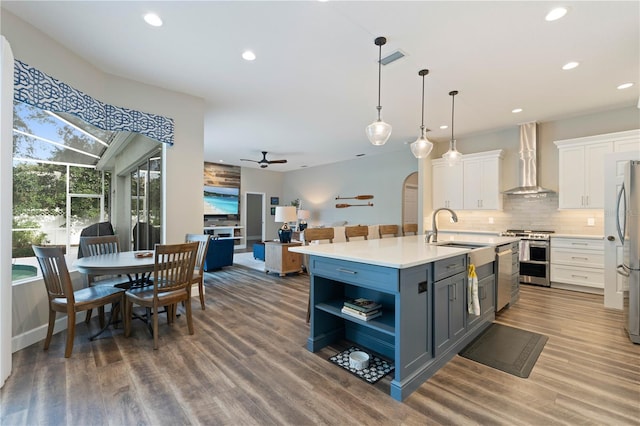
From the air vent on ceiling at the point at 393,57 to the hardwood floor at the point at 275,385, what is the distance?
2966 mm

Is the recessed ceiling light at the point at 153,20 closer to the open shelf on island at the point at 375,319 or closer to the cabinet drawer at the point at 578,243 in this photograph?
the open shelf on island at the point at 375,319

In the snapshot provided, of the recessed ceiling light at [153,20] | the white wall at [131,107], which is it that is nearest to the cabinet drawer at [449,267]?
the recessed ceiling light at [153,20]

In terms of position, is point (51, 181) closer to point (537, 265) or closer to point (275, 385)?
point (275, 385)

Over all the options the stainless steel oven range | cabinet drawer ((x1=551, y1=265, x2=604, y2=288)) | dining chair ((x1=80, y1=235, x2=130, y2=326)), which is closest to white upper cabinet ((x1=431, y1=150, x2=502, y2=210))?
the stainless steel oven range

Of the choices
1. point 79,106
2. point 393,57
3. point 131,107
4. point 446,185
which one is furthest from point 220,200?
point 393,57

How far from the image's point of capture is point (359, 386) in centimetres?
198

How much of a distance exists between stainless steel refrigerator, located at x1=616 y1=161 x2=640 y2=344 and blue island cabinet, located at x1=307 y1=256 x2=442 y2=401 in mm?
2198

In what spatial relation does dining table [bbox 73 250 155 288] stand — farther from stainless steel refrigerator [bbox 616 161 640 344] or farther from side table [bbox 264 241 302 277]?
stainless steel refrigerator [bbox 616 161 640 344]

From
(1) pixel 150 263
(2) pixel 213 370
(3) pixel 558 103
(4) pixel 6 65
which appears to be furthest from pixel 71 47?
(3) pixel 558 103

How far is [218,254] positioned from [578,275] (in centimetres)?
633

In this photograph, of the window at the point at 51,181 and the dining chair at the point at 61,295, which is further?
the window at the point at 51,181

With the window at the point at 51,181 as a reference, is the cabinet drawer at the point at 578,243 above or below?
below

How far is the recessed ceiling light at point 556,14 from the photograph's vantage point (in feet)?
7.57

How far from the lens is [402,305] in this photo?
185 cm
